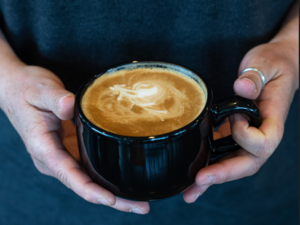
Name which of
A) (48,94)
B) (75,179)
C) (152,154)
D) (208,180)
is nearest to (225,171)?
(208,180)

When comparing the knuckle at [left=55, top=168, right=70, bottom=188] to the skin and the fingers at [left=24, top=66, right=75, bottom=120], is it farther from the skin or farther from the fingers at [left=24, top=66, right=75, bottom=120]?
the fingers at [left=24, top=66, right=75, bottom=120]

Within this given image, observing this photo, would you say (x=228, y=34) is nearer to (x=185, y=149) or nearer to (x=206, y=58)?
(x=206, y=58)

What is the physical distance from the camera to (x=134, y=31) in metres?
0.95

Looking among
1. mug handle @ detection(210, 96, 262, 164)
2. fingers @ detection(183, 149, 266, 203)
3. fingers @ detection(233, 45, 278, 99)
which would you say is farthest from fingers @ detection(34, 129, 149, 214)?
fingers @ detection(233, 45, 278, 99)

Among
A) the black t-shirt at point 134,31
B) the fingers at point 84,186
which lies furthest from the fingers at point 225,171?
the black t-shirt at point 134,31

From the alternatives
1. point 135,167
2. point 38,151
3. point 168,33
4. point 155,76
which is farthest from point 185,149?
point 168,33

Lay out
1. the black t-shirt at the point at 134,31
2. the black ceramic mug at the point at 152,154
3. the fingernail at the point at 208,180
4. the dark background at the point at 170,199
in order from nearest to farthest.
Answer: the black ceramic mug at the point at 152,154 → the fingernail at the point at 208,180 → the black t-shirt at the point at 134,31 → the dark background at the point at 170,199

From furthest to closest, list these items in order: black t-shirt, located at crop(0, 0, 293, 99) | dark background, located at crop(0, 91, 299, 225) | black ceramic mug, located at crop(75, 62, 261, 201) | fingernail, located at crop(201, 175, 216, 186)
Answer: dark background, located at crop(0, 91, 299, 225)
black t-shirt, located at crop(0, 0, 293, 99)
fingernail, located at crop(201, 175, 216, 186)
black ceramic mug, located at crop(75, 62, 261, 201)

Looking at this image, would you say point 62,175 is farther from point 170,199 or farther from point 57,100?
point 170,199

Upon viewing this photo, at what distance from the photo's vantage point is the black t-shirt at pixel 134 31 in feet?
2.94

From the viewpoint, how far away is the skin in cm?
69

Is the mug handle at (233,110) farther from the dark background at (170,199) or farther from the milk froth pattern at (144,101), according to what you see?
the dark background at (170,199)

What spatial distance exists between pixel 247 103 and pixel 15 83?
24.7 inches

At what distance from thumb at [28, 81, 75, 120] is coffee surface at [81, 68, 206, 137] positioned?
0.12 ft
